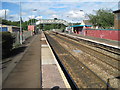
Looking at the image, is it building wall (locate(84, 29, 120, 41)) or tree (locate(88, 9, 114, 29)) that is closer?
building wall (locate(84, 29, 120, 41))

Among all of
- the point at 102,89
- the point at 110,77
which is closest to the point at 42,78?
the point at 102,89

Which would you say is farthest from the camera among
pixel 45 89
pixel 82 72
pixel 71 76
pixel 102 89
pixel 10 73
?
pixel 82 72

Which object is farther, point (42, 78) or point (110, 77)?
point (110, 77)

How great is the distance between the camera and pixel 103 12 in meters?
47.2

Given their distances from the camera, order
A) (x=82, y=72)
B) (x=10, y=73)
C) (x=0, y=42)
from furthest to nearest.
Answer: (x=0, y=42) → (x=82, y=72) → (x=10, y=73)

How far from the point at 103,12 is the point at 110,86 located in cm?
4479

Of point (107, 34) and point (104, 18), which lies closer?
point (107, 34)

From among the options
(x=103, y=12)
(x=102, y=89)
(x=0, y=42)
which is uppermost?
(x=103, y=12)

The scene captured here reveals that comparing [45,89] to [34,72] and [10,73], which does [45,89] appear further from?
[10,73]

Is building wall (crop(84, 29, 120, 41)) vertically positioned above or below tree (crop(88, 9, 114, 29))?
below

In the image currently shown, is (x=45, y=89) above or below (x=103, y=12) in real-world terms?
below

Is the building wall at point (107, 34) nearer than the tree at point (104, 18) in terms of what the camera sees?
Yes

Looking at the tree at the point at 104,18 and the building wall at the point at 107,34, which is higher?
the tree at the point at 104,18

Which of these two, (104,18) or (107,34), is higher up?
(104,18)
